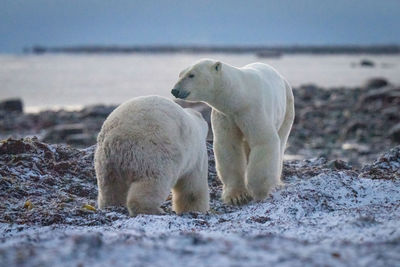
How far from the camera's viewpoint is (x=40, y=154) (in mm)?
7695

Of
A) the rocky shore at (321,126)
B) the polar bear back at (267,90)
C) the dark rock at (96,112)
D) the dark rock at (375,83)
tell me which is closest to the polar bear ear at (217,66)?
the polar bear back at (267,90)

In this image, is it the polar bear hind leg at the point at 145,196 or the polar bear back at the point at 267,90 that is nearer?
the polar bear hind leg at the point at 145,196

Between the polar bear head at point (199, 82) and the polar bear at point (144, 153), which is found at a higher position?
the polar bear head at point (199, 82)

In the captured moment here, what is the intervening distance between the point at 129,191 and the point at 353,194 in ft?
7.17

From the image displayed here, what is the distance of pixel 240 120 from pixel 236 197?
2.91 feet

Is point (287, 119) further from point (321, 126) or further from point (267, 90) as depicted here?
point (321, 126)

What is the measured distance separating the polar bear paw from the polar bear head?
1139mm

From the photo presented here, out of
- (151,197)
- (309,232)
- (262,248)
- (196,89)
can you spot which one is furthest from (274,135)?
(262,248)

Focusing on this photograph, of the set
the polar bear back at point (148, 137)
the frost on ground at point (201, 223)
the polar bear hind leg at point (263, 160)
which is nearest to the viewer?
the frost on ground at point (201, 223)

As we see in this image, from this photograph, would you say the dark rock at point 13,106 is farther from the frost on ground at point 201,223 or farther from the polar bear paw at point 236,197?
the polar bear paw at point 236,197

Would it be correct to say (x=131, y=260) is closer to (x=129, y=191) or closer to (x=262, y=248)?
(x=262, y=248)

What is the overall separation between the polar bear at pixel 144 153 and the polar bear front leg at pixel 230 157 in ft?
3.55

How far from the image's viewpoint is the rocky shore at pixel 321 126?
598 inches

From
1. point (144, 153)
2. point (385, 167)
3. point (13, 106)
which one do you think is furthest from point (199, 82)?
point (13, 106)
